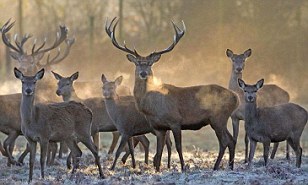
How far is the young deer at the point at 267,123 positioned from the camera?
15508 mm

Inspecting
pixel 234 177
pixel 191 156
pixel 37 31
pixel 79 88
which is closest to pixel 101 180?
pixel 234 177

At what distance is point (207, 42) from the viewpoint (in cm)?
4325

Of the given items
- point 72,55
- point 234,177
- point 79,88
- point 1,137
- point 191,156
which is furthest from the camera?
point 72,55

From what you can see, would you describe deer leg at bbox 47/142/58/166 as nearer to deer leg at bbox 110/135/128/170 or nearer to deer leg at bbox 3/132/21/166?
deer leg at bbox 3/132/21/166

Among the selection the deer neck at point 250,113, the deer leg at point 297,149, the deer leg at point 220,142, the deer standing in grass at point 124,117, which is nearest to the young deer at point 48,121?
the deer standing in grass at point 124,117

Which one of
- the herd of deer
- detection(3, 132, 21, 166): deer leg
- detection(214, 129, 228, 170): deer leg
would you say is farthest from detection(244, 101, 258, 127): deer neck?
detection(3, 132, 21, 166): deer leg

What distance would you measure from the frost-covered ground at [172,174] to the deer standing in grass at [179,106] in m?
0.63

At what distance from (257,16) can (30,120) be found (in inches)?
1237

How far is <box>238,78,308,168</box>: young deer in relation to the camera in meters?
15.5

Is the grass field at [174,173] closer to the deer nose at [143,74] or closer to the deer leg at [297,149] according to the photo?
the deer leg at [297,149]

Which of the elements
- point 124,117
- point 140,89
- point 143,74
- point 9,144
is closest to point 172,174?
point 140,89

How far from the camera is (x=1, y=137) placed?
26359 mm

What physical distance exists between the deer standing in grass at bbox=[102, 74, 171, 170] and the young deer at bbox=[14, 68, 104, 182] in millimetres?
1444

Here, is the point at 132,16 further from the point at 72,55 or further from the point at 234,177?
the point at 234,177
